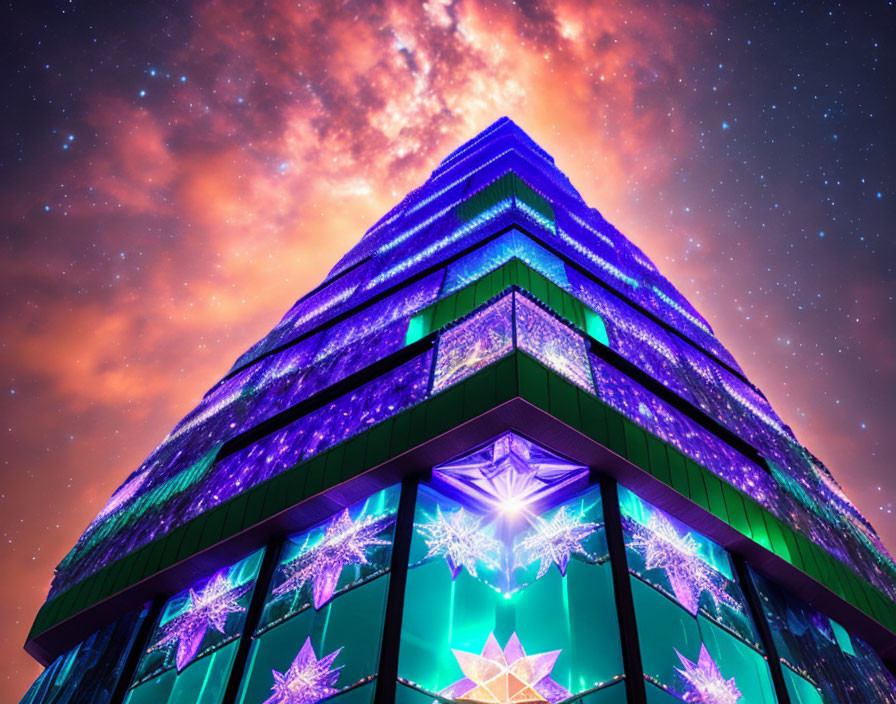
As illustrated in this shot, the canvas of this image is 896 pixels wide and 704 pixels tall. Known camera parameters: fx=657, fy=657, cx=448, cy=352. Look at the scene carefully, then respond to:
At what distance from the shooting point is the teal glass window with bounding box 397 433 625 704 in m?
6.09

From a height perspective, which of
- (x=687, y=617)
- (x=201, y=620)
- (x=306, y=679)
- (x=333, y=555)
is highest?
(x=333, y=555)

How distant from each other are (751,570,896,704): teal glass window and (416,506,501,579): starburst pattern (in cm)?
355

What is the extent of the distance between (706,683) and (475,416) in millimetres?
3518

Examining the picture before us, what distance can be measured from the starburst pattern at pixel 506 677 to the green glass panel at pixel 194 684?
8.96 feet

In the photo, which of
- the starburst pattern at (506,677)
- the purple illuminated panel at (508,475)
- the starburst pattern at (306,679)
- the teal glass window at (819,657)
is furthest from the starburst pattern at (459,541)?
the teal glass window at (819,657)

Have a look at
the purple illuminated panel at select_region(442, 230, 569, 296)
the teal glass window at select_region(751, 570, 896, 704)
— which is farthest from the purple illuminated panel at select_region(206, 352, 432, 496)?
the teal glass window at select_region(751, 570, 896, 704)

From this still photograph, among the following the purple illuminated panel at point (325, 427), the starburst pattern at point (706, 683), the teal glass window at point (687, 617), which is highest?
the purple illuminated panel at point (325, 427)

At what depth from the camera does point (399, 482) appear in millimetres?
7840

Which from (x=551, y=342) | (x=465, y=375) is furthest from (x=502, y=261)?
(x=465, y=375)

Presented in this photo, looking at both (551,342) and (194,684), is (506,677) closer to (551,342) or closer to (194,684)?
(194,684)

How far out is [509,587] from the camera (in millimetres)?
7219

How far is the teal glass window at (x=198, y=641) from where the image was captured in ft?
24.3

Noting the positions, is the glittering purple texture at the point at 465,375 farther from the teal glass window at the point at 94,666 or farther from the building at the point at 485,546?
the teal glass window at the point at 94,666

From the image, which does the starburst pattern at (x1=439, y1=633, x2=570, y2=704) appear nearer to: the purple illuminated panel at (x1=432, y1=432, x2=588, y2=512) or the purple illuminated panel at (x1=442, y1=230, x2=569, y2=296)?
the purple illuminated panel at (x1=432, y1=432, x2=588, y2=512)
